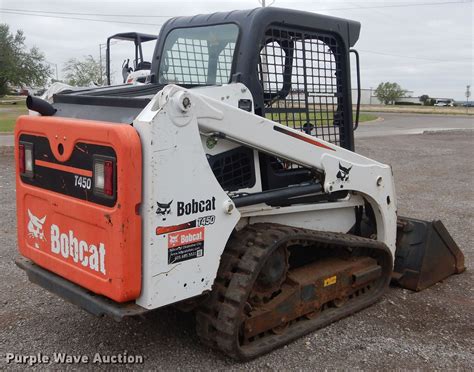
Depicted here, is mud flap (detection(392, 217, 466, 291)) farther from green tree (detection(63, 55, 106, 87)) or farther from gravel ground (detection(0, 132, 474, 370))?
green tree (detection(63, 55, 106, 87))

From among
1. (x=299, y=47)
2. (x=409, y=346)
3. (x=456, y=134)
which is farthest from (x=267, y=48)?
(x=456, y=134)

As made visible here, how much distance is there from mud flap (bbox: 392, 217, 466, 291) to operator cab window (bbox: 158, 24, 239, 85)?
224 cm

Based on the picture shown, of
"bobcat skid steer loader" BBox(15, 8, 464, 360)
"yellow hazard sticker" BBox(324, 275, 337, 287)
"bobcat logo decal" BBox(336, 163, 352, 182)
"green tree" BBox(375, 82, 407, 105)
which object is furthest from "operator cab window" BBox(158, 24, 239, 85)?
"green tree" BBox(375, 82, 407, 105)

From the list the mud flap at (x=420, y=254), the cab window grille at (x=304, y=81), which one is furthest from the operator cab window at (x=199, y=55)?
the mud flap at (x=420, y=254)

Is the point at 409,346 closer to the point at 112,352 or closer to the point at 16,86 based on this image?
the point at 112,352

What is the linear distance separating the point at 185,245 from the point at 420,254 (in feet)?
→ 8.58

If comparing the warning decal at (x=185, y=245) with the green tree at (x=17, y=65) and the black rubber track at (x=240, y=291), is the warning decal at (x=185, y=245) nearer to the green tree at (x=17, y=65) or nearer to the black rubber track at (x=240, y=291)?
the black rubber track at (x=240, y=291)

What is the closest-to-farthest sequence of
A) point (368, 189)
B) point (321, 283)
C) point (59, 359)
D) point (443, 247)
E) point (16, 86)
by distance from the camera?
point (59, 359)
point (321, 283)
point (368, 189)
point (443, 247)
point (16, 86)

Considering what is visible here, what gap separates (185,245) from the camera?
10.1 ft

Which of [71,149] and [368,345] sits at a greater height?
[71,149]

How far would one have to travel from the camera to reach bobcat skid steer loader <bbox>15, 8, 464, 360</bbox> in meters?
2.93

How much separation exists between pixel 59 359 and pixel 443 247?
3415 millimetres

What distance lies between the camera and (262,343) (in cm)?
355

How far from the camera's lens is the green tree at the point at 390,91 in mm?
87438
